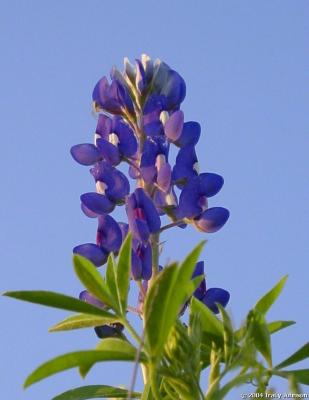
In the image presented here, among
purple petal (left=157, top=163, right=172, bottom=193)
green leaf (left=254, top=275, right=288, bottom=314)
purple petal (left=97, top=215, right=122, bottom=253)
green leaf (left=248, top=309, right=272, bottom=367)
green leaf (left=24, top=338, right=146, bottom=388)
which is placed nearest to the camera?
green leaf (left=24, top=338, right=146, bottom=388)

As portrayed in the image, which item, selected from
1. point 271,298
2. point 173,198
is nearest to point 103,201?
point 173,198

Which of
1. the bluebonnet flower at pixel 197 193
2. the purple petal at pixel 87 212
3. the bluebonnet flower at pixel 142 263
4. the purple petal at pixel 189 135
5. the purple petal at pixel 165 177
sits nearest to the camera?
the bluebonnet flower at pixel 142 263

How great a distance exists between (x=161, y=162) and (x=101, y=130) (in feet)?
1.85

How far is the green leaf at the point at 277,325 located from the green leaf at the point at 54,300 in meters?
0.53

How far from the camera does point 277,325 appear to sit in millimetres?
2564

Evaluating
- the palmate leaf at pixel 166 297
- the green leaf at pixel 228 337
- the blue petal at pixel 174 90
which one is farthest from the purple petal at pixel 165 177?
the palmate leaf at pixel 166 297

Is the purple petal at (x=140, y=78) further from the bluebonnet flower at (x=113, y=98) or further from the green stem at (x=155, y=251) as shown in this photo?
the green stem at (x=155, y=251)

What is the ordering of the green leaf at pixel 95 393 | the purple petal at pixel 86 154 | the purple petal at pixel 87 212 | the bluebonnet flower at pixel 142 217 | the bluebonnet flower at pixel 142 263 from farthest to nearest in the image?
the purple petal at pixel 86 154 < the purple petal at pixel 87 212 < the bluebonnet flower at pixel 142 217 < the bluebonnet flower at pixel 142 263 < the green leaf at pixel 95 393

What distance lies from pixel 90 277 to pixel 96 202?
6.19 feet

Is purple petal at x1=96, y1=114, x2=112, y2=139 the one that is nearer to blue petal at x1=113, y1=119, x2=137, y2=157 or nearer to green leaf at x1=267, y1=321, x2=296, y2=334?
blue petal at x1=113, y1=119, x2=137, y2=157

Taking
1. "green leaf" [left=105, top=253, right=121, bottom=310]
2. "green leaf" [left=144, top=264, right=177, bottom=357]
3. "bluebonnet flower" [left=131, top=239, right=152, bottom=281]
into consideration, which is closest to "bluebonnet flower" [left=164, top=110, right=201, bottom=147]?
"bluebonnet flower" [left=131, top=239, right=152, bottom=281]

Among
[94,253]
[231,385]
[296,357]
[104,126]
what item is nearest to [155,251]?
[94,253]

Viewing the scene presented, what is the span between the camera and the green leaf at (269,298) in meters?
2.27

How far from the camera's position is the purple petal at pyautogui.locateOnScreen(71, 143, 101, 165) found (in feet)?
14.1
